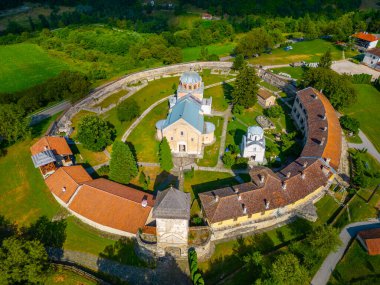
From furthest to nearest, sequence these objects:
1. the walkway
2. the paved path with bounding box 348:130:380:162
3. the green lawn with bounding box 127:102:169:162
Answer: the green lawn with bounding box 127:102:169:162 → the paved path with bounding box 348:130:380:162 → the walkway

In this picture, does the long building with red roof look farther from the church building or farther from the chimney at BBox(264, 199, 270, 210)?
the church building

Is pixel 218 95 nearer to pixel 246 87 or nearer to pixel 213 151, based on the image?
pixel 246 87

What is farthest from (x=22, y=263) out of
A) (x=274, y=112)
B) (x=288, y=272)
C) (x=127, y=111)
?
(x=274, y=112)

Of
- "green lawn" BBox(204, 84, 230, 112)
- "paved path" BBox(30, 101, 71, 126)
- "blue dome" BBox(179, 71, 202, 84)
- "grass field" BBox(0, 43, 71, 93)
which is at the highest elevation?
"blue dome" BBox(179, 71, 202, 84)

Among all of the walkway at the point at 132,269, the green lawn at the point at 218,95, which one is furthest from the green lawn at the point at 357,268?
the green lawn at the point at 218,95

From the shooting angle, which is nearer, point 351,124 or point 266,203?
point 266,203

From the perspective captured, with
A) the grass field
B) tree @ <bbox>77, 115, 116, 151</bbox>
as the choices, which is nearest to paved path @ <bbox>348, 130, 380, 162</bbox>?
tree @ <bbox>77, 115, 116, 151</bbox>

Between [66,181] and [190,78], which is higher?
[190,78]
